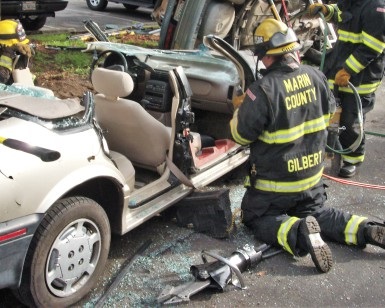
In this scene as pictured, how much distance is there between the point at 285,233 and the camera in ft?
11.9

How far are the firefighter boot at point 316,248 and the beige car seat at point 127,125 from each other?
114cm

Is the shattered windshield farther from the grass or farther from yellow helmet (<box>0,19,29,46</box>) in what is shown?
the grass

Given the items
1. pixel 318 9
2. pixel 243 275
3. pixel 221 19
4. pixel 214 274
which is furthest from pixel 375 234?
pixel 221 19

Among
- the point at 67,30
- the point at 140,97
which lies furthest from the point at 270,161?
the point at 67,30

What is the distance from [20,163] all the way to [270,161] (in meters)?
1.84

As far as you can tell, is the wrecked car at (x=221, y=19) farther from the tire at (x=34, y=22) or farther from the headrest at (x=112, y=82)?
the tire at (x=34, y=22)

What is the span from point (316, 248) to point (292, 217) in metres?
0.39

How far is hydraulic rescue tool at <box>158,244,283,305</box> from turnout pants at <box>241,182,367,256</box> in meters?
0.31

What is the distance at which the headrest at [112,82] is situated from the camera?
10.8ft

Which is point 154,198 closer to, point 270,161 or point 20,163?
point 270,161

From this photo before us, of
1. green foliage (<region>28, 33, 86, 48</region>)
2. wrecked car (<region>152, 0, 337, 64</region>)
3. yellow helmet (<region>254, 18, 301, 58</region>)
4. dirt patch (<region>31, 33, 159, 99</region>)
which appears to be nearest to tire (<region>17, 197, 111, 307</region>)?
yellow helmet (<region>254, 18, 301, 58</region>)

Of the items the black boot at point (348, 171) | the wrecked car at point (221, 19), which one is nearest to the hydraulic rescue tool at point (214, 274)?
the black boot at point (348, 171)

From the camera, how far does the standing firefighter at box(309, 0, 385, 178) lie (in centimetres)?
482

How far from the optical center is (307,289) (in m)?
3.35
